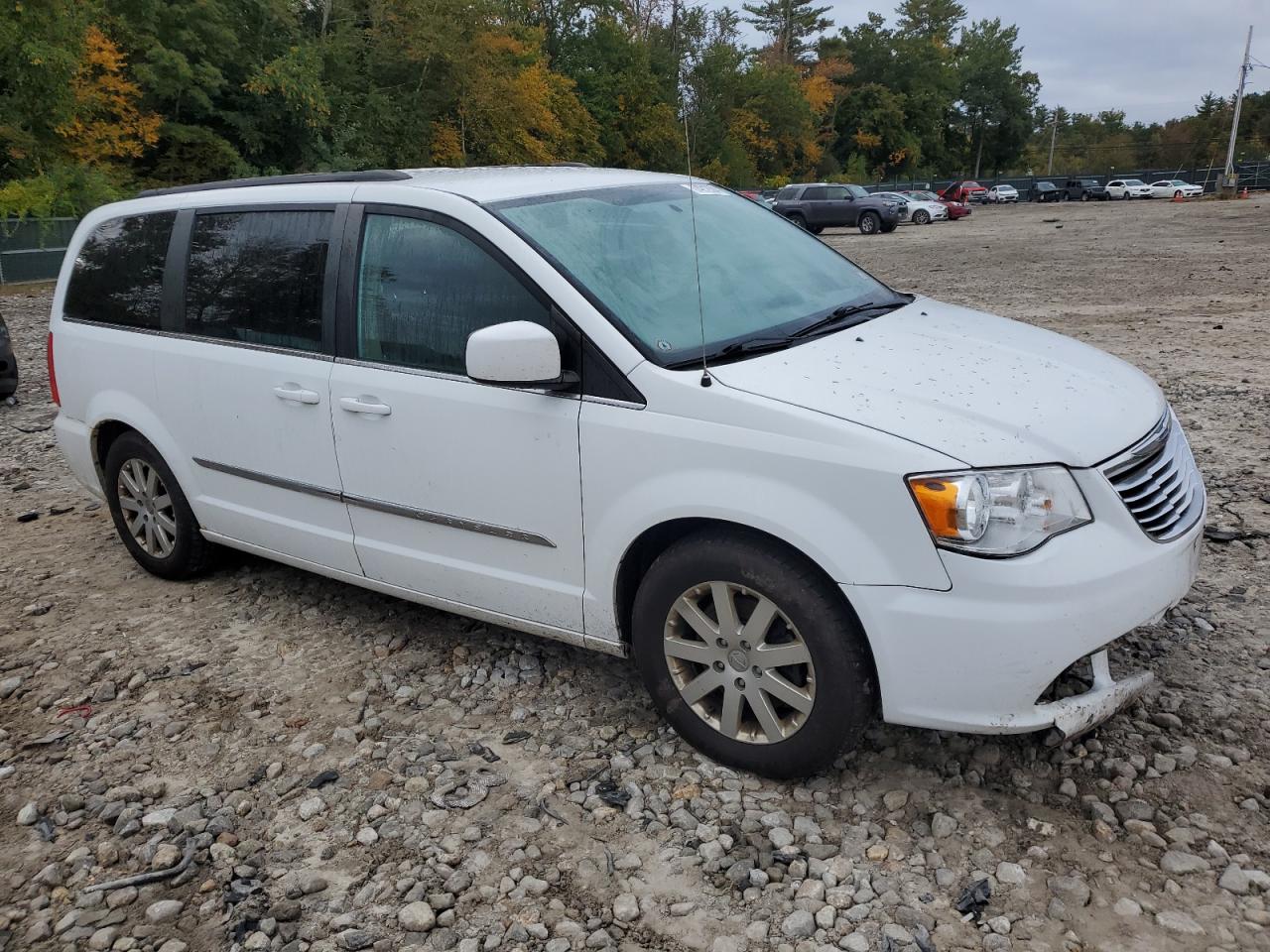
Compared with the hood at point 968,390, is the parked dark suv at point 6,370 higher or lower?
lower

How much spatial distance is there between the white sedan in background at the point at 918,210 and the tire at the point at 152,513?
123 feet

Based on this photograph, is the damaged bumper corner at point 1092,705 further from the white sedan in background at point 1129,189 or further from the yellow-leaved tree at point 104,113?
the white sedan in background at point 1129,189

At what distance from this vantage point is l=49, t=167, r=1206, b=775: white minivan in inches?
106

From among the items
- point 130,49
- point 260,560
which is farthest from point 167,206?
point 130,49

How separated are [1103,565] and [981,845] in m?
0.83

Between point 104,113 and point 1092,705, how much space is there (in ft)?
113

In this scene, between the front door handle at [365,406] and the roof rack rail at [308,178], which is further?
the roof rack rail at [308,178]

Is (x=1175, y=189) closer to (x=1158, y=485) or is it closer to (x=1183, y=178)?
(x=1183, y=178)

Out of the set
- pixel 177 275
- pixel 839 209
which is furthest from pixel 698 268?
pixel 839 209

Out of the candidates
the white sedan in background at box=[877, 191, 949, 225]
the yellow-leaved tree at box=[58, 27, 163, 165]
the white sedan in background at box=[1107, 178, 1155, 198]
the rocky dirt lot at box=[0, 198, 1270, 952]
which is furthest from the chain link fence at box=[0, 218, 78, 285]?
the white sedan in background at box=[1107, 178, 1155, 198]

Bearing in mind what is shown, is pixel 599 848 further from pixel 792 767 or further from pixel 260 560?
pixel 260 560

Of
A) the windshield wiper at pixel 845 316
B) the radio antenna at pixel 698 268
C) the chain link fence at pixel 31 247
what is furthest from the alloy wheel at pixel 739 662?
the chain link fence at pixel 31 247

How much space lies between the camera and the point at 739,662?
9.95 ft

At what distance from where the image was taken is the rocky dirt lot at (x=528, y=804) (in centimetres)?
262
